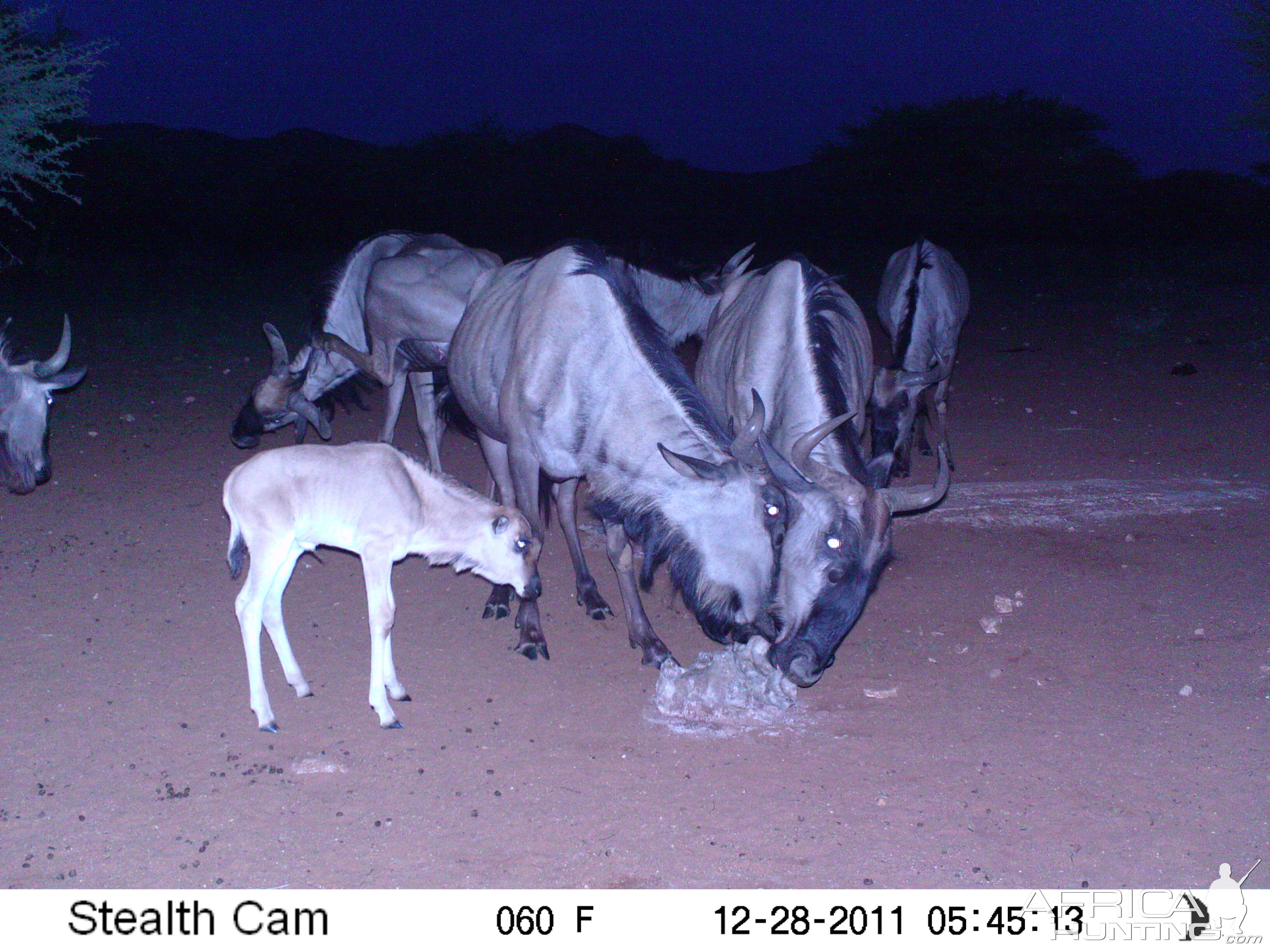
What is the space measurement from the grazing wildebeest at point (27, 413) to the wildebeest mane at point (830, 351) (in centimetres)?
510

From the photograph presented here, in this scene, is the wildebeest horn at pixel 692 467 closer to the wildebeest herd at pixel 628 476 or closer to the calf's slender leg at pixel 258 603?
the wildebeest herd at pixel 628 476

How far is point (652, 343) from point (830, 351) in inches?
39.4

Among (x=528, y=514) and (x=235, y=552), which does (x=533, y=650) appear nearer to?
(x=528, y=514)

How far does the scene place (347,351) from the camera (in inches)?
348

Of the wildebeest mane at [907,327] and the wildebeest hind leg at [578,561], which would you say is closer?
the wildebeest hind leg at [578,561]

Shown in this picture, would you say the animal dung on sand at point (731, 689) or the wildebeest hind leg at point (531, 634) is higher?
the animal dung on sand at point (731, 689)

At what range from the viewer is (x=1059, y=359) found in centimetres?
1410

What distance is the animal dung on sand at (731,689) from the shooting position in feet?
15.5

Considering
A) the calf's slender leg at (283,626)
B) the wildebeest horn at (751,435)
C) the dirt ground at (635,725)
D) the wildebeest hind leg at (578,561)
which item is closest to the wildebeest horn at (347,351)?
the dirt ground at (635,725)

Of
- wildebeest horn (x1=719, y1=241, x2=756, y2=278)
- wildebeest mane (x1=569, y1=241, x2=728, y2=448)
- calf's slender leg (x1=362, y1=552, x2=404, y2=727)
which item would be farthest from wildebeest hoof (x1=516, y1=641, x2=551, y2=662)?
wildebeest horn (x1=719, y1=241, x2=756, y2=278)

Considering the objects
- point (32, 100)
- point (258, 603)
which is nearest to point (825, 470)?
point (258, 603)

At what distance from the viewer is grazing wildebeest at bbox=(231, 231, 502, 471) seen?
8547mm

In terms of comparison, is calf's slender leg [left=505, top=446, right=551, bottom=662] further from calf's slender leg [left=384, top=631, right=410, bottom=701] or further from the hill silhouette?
the hill silhouette

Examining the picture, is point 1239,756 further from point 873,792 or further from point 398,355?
point 398,355
